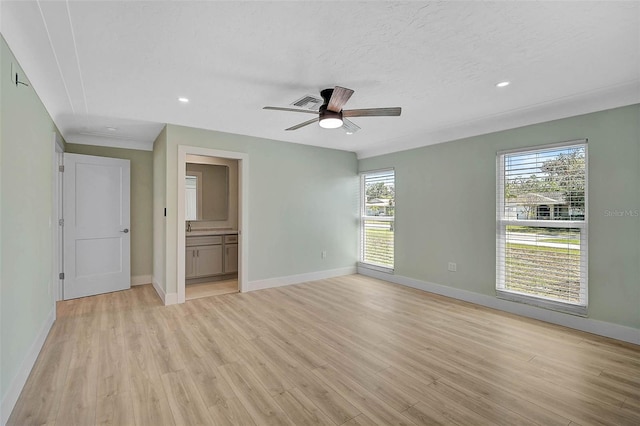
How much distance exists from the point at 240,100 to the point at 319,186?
8.61 feet

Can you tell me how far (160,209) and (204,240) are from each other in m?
1.01

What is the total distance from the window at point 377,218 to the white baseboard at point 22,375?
4.69m

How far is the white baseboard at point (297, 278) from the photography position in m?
4.89

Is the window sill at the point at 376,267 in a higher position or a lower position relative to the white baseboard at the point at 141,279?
higher

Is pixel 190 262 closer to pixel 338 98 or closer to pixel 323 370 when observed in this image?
pixel 323 370

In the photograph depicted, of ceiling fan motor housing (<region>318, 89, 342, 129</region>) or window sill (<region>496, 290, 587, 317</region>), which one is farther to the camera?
window sill (<region>496, 290, 587, 317</region>)

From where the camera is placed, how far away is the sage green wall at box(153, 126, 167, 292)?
13.9ft

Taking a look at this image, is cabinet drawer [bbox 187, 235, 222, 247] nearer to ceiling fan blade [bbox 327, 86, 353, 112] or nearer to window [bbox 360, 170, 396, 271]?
window [bbox 360, 170, 396, 271]

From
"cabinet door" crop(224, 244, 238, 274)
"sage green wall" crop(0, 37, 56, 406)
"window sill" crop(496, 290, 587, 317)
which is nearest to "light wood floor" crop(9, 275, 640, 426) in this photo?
"window sill" crop(496, 290, 587, 317)

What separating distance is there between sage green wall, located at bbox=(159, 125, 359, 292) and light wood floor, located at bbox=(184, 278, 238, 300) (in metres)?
0.43

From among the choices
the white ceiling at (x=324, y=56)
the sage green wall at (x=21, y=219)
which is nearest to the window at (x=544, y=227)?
the white ceiling at (x=324, y=56)

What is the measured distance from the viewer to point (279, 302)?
167 inches

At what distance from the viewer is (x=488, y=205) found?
4.11 metres

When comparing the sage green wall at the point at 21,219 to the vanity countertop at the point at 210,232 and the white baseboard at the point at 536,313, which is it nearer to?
the vanity countertop at the point at 210,232
